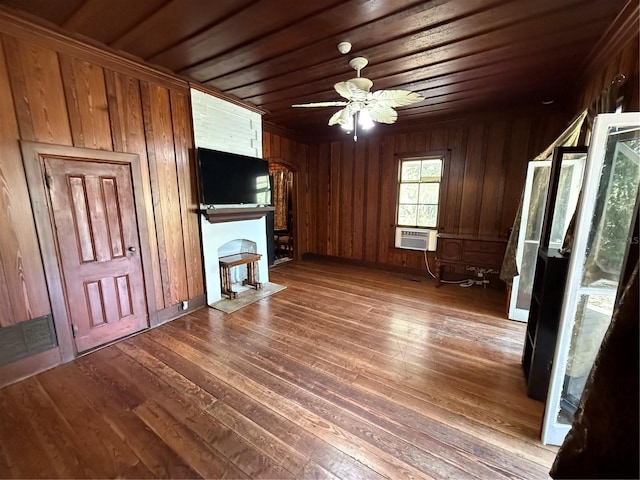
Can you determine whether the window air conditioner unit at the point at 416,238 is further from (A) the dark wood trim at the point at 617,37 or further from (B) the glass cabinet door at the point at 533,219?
(A) the dark wood trim at the point at 617,37

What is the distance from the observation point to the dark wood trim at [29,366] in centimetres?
208

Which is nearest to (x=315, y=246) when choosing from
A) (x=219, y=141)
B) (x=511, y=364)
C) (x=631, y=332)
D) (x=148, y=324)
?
(x=219, y=141)

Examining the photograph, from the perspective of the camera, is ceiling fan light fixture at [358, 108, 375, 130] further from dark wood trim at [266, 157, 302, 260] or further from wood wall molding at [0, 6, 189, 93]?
dark wood trim at [266, 157, 302, 260]

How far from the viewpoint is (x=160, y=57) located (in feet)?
8.33

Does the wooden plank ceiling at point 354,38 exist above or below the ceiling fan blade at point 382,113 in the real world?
above

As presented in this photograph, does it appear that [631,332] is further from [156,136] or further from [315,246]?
[315,246]

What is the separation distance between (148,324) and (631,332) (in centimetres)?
360

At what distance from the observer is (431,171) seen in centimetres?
468

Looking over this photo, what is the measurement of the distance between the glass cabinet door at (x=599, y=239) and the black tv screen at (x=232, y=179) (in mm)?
3400

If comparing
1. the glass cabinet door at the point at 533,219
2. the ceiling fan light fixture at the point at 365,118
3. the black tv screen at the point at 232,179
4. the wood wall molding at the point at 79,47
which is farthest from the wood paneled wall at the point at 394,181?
the ceiling fan light fixture at the point at 365,118

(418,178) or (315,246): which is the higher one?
(418,178)

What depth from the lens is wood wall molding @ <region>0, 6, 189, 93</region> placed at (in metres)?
1.96

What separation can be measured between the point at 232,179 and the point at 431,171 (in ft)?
10.9

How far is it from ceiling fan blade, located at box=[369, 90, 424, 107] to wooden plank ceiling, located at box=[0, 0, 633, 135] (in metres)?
0.42
